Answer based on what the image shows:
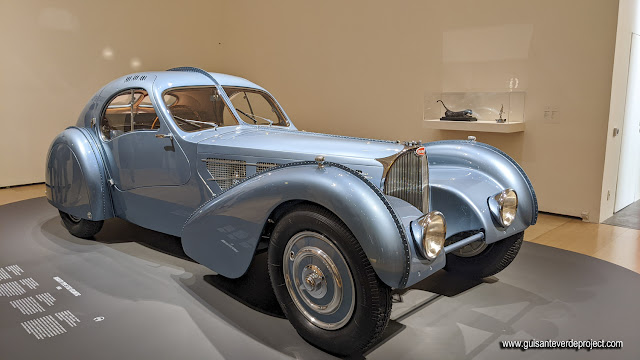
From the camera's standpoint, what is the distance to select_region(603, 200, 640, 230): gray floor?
16.5 feet

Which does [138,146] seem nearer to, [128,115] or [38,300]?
A: [128,115]

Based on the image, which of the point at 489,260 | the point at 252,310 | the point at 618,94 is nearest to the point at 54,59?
the point at 252,310

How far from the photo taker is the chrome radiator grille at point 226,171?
322 centimetres

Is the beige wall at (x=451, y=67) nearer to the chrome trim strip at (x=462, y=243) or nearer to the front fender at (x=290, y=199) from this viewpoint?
the chrome trim strip at (x=462, y=243)

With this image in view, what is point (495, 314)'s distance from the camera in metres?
2.89

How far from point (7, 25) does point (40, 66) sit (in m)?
0.65

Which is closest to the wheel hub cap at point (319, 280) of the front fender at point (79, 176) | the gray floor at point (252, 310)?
the gray floor at point (252, 310)

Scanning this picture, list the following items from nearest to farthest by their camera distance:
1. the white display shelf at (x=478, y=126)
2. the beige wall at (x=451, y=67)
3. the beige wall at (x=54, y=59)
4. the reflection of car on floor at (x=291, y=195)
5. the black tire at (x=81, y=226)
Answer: the reflection of car on floor at (x=291, y=195), the black tire at (x=81, y=226), the beige wall at (x=451, y=67), the white display shelf at (x=478, y=126), the beige wall at (x=54, y=59)

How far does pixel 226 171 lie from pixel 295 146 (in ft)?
1.76

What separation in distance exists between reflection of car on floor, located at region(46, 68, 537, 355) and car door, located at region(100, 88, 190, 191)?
12 millimetres

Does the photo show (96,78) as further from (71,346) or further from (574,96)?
(574,96)

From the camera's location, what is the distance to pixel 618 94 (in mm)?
5141

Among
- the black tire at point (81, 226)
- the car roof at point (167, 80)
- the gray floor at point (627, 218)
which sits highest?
the car roof at point (167, 80)

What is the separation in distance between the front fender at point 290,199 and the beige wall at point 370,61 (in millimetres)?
3920
